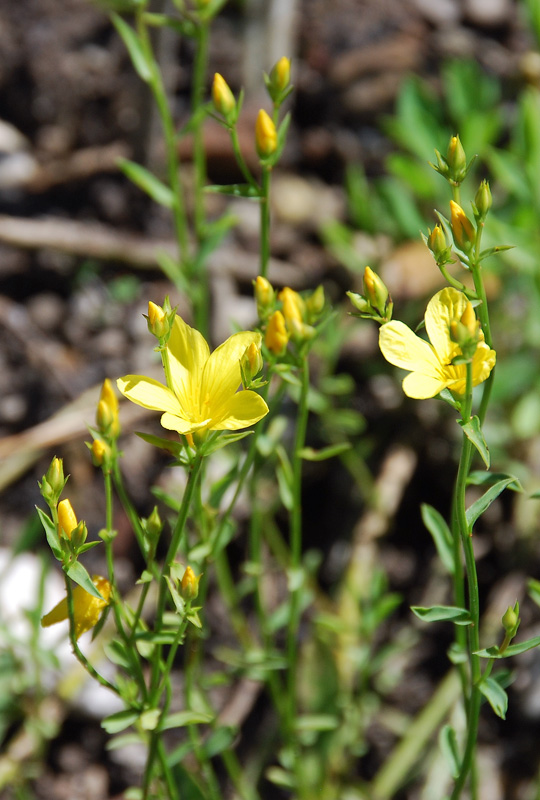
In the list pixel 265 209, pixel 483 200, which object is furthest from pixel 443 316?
pixel 265 209

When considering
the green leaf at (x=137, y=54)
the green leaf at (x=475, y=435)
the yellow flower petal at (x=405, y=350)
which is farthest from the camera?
the green leaf at (x=137, y=54)

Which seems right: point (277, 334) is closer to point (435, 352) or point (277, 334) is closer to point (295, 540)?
point (435, 352)

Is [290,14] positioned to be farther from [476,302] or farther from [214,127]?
[476,302]

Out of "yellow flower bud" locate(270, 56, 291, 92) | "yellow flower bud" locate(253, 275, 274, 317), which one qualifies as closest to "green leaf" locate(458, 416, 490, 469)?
"yellow flower bud" locate(253, 275, 274, 317)

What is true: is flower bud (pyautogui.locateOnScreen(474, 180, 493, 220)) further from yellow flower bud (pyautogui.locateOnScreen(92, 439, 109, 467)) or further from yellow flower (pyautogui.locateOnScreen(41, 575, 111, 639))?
yellow flower (pyautogui.locateOnScreen(41, 575, 111, 639))

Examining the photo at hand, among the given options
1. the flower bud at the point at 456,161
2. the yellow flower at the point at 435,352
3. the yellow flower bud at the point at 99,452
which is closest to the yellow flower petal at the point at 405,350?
the yellow flower at the point at 435,352

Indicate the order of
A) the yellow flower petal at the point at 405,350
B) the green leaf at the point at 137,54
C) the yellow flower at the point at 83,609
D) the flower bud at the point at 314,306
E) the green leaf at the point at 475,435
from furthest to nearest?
the green leaf at the point at 137,54 → the flower bud at the point at 314,306 → the yellow flower at the point at 83,609 → the yellow flower petal at the point at 405,350 → the green leaf at the point at 475,435

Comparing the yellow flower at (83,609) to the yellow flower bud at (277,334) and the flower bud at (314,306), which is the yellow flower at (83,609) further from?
the flower bud at (314,306)
